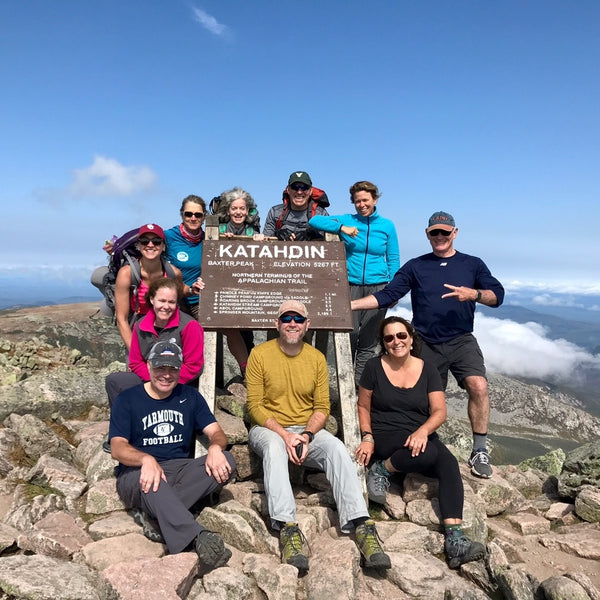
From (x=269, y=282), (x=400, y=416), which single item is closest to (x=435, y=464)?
(x=400, y=416)

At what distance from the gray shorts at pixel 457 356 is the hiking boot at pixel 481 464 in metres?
1.16

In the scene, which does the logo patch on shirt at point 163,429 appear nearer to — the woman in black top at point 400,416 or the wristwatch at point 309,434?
the wristwatch at point 309,434

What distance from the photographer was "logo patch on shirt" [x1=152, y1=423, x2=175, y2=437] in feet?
20.3

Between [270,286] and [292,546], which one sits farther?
[270,286]

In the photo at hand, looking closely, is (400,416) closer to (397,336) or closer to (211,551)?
(397,336)

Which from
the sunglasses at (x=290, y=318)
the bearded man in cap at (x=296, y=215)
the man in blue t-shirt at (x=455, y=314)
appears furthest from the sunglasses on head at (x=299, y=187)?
the sunglasses at (x=290, y=318)

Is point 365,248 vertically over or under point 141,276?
over

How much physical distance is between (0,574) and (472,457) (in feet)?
22.3

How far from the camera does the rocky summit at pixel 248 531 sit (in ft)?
15.6

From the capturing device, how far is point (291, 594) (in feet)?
16.6

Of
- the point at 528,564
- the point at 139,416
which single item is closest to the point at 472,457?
the point at 528,564

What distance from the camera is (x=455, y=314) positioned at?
8047 mm

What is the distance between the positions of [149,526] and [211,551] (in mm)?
1137

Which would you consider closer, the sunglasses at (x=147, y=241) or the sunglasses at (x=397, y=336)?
the sunglasses at (x=397, y=336)
